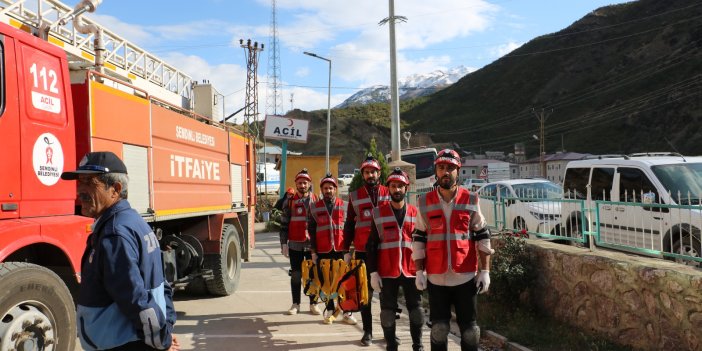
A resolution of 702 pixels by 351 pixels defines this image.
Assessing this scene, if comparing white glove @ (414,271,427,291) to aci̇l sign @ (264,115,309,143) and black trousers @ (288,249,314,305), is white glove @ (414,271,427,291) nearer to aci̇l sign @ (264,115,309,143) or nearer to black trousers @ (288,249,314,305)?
black trousers @ (288,249,314,305)

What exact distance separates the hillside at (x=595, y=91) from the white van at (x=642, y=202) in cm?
6832

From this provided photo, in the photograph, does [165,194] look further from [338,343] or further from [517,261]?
[517,261]

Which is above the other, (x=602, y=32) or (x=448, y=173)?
(x=602, y=32)

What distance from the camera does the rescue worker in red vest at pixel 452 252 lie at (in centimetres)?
432

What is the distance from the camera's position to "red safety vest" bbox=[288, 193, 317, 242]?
24.1 ft

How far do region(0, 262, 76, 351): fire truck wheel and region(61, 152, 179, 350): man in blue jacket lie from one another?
1.30 m

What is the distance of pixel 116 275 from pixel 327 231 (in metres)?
4.55

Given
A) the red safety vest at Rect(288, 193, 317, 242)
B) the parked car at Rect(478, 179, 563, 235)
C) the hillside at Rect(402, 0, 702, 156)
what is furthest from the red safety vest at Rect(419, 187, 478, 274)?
the hillside at Rect(402, 0, 702, 156)

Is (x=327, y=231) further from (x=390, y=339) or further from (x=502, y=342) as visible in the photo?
(x=502, y=342)

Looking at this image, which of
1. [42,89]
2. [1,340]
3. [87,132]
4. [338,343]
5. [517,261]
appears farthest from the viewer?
[517,261]

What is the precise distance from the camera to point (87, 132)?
4.68m

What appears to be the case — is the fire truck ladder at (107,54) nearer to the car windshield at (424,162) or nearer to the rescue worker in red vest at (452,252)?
the rescue worker in red vest at (452,252)

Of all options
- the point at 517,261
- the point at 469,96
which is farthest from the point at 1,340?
the point at 469,96

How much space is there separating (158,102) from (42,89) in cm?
206
